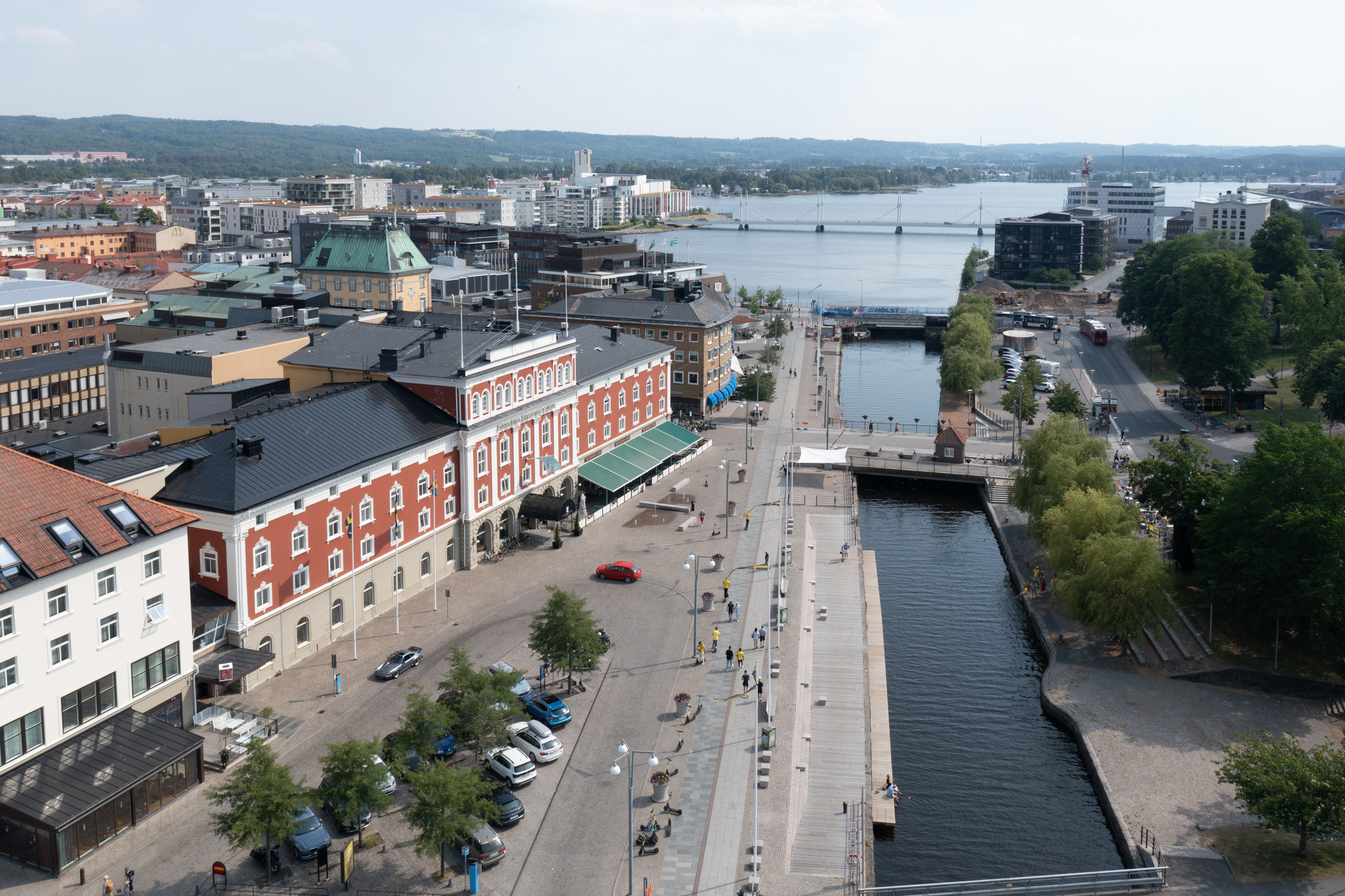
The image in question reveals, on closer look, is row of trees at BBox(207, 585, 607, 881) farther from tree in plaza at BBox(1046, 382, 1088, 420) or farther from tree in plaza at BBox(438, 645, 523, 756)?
tree in plaza at BBox(1046, 382, 1088, 420)

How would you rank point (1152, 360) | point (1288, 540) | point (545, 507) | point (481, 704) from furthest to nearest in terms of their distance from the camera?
point (1152, 360) < point (545, 507) < point (1288, 540) < point (481, 704)

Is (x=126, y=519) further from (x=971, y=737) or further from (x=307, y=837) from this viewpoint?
(x=971, y=737)

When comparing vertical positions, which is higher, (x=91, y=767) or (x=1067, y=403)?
(x=1067, y=403)

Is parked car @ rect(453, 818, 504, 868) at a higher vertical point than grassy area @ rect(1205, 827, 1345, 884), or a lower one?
higher

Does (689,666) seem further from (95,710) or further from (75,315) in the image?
(75,315)

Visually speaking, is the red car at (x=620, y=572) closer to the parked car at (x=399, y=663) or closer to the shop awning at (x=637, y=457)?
the parked car at (x=399, y=663)

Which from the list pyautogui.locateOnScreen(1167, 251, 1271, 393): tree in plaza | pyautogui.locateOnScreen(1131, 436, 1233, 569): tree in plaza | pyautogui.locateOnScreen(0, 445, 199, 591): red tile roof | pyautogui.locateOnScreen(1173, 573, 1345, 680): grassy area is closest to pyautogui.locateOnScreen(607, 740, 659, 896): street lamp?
pyautogui.locateOnScreen(0, 445, 199, 591): red tile roof

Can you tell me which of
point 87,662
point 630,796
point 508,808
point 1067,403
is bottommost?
point 508,808

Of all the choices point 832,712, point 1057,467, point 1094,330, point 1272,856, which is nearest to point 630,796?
point 832,712
